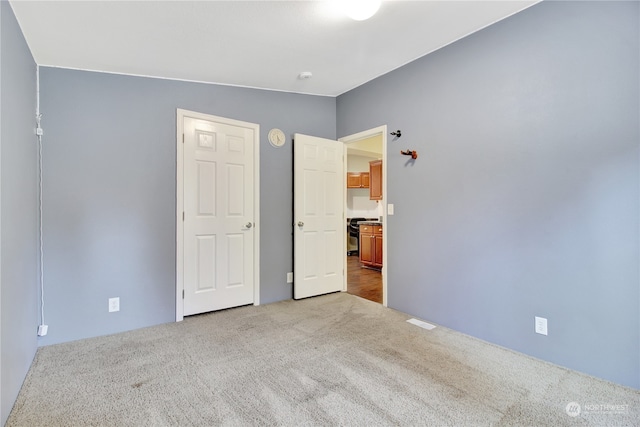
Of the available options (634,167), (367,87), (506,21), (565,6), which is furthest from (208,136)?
(634,167)

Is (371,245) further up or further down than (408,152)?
further down

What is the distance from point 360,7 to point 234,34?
102cm

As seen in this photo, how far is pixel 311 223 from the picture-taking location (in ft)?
12.3

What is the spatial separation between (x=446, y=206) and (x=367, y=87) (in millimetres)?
1735

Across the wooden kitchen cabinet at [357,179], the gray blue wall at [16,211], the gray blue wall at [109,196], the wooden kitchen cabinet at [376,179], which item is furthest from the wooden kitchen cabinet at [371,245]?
the gray blue wall at [16,211]

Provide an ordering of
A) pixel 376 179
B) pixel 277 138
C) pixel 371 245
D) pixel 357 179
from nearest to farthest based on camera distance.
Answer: pixel 277 138, pixel 371 245, pixel 376 179, pixel 357 179

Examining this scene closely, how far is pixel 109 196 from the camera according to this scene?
269cm

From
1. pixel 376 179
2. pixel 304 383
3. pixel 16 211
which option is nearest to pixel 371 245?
pixel 376 179

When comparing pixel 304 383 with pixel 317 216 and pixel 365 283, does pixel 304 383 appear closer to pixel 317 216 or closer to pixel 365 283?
pixel 317 216

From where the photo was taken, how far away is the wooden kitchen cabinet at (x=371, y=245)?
5.60m

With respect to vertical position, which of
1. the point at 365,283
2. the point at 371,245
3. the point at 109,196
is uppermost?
the point at 109,196

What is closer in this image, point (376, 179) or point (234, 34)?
point (234, 34)

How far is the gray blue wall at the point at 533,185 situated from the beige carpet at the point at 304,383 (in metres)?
0.28

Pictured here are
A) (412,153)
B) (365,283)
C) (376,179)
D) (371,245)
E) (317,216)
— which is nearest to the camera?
(412,153)
